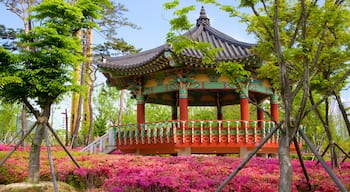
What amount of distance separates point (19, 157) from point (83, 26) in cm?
459

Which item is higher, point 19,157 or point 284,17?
point 284,17

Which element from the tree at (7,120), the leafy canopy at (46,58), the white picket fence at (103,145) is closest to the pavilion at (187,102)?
the white picket fence at (103,145)

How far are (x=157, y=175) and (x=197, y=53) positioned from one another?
25.6 feet

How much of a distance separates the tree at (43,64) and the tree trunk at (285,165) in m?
4.85

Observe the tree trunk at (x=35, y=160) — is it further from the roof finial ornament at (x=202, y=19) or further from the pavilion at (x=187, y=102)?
the roof finial ornament at (x=202, y=19)

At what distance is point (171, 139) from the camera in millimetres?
13805

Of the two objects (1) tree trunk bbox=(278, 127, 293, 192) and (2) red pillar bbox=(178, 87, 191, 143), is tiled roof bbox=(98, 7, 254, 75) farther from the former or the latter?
(1) tree trunk bbox=(278, 127, 293, 192)

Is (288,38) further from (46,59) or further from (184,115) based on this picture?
(184,115)

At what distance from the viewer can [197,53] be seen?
14.3m

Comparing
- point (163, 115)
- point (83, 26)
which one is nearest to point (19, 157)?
point (83, 26)

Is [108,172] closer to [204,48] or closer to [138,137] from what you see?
[204,48]

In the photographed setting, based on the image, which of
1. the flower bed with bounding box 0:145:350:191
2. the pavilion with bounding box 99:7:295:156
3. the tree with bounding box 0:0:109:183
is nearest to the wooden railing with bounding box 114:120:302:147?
the pavilion with bounding box 99:7:295:156

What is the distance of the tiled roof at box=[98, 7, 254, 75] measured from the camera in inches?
546

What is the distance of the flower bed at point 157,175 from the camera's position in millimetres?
6633
